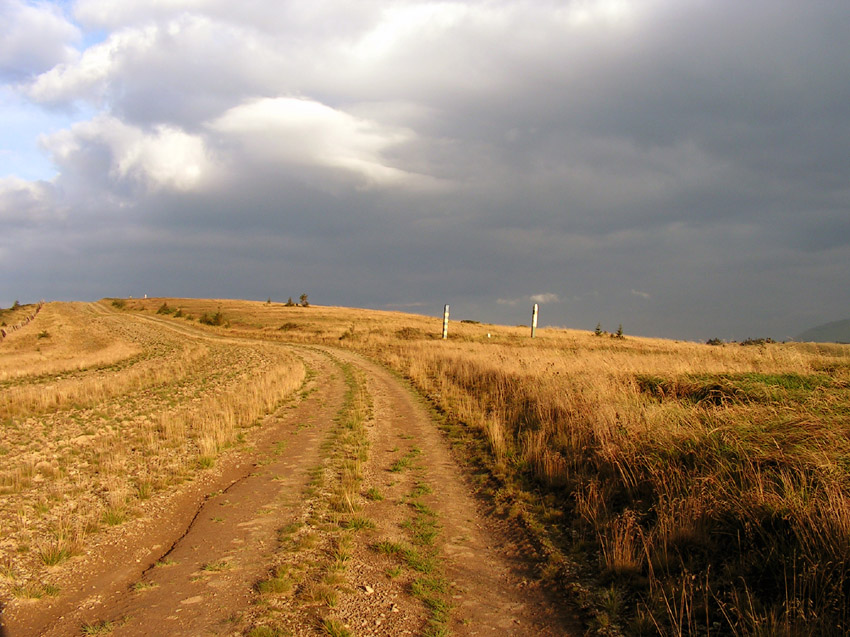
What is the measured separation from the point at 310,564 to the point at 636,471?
505cm

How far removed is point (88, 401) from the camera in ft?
59.4

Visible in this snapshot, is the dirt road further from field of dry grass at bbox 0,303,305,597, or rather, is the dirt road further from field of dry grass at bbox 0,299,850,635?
field of dry grass at bbox 0,299,850,635

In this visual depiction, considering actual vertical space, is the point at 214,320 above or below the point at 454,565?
above

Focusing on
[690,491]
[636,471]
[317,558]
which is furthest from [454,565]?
[636,471]

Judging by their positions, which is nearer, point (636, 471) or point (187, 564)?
point (187, 564)

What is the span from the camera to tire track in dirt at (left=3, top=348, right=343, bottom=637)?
471cm

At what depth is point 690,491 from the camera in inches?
249

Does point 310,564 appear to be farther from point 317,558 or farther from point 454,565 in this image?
point 454,565

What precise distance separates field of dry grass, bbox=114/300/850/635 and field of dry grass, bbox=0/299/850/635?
1.1 inches

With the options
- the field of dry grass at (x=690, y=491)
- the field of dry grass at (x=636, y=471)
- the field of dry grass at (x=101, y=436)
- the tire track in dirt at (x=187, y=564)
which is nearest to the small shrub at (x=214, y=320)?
the field of dry grass at (x=101, y=436)

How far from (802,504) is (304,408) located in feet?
43.4

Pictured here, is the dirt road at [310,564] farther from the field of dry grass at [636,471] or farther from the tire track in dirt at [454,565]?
the field of dry grass at [636,471]

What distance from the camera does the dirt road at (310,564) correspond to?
15.4 ft

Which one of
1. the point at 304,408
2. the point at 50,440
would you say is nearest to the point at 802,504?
the point at 304,408
